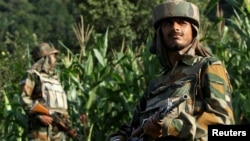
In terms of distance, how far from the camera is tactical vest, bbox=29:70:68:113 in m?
7.45

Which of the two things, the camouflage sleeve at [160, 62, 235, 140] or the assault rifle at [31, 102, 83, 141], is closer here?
the camouflage sleeve at [160, 62, 235, 140]

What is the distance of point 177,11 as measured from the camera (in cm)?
329

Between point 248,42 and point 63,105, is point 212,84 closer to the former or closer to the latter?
point 248,42

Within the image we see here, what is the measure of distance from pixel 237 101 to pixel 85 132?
1.75 meters

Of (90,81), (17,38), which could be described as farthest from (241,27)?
(17,38)

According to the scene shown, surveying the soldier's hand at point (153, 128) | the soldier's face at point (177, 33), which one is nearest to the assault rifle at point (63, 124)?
the soldier's face at point (177, 33)

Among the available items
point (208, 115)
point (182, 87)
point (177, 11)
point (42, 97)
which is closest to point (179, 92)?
point (182, 87)

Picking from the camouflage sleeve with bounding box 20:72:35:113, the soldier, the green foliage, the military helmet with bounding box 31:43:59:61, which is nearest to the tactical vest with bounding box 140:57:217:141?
the soldier

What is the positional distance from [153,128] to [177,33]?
462 millimetres

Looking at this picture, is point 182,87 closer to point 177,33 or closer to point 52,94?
point 177,33

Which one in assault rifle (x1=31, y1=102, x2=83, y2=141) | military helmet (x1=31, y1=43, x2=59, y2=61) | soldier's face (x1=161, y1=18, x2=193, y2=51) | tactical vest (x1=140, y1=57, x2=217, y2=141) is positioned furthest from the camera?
military helmet (x1=31, y1=43, x2=59, y2=61)

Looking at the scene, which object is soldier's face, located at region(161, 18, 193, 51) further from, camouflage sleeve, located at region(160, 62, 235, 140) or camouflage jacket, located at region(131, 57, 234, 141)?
camouflage sleeve, located at region(160, 62, 235, 140)

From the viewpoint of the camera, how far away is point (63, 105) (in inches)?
297

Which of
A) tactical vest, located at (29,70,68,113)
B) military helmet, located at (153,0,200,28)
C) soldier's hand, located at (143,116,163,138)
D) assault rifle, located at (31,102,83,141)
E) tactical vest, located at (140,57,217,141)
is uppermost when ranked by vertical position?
military helmet, located at (153,0,200,28)
